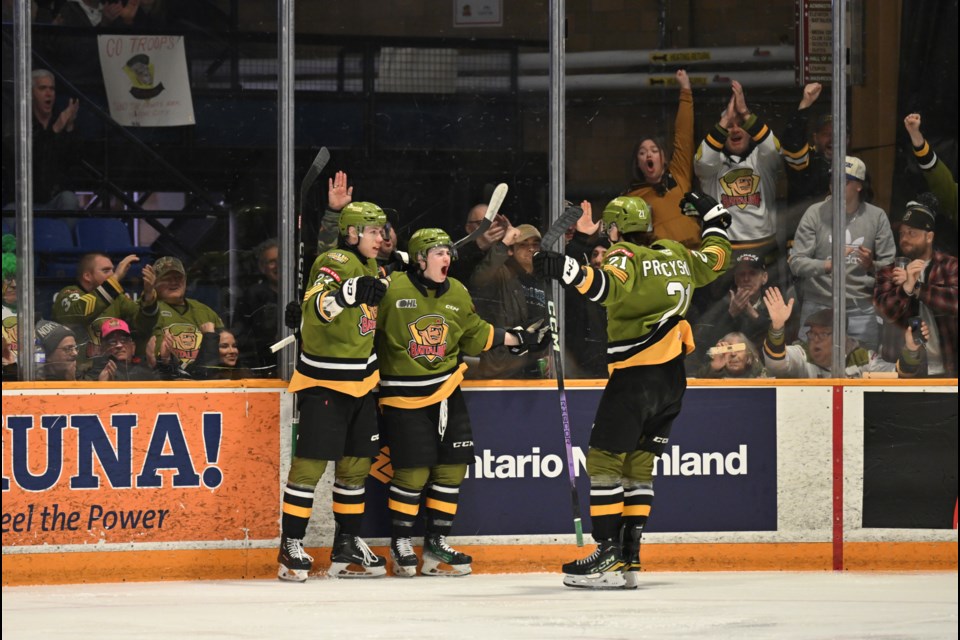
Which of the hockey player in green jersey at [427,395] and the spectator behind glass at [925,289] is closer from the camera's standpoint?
the hockey player in green jersey at [427,395]

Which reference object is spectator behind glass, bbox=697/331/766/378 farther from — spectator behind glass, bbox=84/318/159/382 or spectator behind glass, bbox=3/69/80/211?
spectator behind glass, bbox=3/69/80/211

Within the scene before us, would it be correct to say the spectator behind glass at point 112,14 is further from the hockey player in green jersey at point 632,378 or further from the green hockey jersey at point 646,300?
the green hockey jersey at point 646,300

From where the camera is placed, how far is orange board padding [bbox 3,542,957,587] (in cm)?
558

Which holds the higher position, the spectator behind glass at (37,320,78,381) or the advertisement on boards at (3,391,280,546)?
the spectator behind glass at (37,320,78,381)

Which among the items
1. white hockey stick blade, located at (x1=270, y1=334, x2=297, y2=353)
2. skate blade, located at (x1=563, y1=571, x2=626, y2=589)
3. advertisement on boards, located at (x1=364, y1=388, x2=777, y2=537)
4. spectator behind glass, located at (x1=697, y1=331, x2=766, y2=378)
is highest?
white hockey stick blade, located at (x1=270, y1=334, x2=297, y2=353)

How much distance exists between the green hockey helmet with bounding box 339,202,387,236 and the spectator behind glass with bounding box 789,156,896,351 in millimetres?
1752

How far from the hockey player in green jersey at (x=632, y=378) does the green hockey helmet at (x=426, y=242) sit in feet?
2.04

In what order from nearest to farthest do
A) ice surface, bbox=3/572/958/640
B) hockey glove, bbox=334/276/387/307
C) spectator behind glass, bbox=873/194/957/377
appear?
ice surface, bbox=3/572/958/640, hockey glove, bbox=334/276/387/307, spectator behind glass, bbox=873/194/957/377

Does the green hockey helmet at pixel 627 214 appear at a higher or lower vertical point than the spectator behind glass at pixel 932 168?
lower

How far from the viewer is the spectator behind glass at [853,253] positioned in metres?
6.02

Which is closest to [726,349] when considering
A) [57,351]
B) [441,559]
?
[441,559]

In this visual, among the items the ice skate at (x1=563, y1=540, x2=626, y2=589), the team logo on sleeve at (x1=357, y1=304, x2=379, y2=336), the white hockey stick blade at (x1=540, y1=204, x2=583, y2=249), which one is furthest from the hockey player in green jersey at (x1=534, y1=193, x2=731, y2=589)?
the team logo on sleeve at (x1=357, y1=304, x2=379, y2=336)

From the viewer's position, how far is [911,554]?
5.90m

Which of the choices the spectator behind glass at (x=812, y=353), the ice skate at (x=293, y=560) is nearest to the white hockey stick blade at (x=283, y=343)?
the ice skate at (x=293, y=560)
